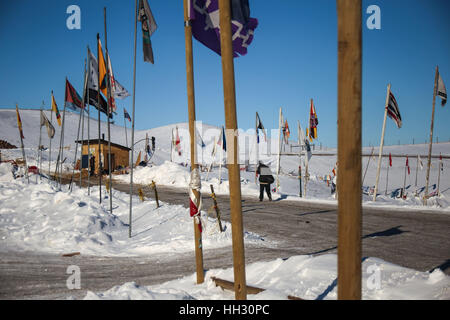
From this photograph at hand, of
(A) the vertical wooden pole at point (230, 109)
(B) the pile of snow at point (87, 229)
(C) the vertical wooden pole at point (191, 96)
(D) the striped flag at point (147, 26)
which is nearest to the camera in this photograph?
(A) the vertical wooden pole at point (230, 109)

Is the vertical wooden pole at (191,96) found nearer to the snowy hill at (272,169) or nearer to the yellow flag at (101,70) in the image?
the yellow flag at (101,70)

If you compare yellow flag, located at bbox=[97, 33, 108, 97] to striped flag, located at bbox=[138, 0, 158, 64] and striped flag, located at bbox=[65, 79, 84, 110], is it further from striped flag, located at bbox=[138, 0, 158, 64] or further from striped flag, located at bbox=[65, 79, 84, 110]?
striped flag, located at bbox=[65, 79, 84, 110]

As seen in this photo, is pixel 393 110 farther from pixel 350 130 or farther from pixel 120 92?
pixel 350 130

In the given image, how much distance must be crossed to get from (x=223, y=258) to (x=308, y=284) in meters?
2.69

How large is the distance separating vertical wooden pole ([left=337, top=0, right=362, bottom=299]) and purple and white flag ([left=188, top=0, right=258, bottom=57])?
8.52ft

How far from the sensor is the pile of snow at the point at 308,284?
140 inches

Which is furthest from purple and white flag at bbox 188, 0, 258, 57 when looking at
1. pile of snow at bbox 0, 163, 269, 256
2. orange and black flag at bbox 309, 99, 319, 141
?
orange and black flag at bbox 309, 99, 319, 141

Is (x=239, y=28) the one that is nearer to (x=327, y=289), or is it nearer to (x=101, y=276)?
(x=327, y=289)

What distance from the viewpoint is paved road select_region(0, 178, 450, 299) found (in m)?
5.26

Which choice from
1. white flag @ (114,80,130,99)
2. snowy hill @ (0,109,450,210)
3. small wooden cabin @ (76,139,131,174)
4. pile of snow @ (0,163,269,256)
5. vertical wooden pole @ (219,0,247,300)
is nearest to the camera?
vertical wooden pole @ (219,0,247,300)

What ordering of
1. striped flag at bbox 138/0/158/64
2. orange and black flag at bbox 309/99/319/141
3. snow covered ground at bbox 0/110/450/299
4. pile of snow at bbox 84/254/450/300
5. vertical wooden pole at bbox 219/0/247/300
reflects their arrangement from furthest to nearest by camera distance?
1. orange and black flag at bbox 309/99/319/141
2. striped flag at bbox 138/0/158/64
3. snow covered ground at bbox 0/110/450/299
4. pile of snow at bbox 84/254/450/300
5. vertical wooden pole at bbox 219/0/247/300

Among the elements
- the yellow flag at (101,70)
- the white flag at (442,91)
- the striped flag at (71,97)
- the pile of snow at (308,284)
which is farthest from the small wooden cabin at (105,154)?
the pile of snow at (308,284)

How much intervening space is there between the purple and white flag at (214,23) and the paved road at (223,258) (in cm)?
425
